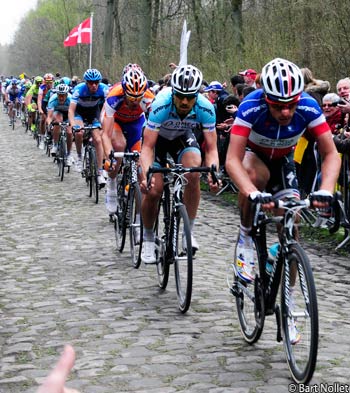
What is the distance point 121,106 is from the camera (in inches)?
397

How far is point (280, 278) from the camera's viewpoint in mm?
5164

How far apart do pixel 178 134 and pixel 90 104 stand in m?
7.37

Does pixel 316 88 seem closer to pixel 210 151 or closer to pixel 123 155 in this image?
pixel 123 155

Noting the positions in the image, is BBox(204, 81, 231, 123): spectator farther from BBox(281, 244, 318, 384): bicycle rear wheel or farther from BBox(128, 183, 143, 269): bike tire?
BBox(281, 244, 318, 384): bicycle rear wheel

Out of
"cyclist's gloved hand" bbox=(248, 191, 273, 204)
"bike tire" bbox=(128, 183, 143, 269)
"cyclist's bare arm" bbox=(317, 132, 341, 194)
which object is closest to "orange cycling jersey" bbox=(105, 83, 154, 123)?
"bike tire" bbox=(128, 183, 143, 269)

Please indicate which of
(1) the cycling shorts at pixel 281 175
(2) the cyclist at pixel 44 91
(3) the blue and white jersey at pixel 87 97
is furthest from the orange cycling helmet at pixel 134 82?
(2) the cyclist at pixel 44 91

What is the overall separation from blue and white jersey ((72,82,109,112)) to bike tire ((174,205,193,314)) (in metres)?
7.56

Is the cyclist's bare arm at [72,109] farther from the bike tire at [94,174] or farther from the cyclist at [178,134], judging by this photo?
the cyclist at [178,134]

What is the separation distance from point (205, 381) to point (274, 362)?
1.93ft

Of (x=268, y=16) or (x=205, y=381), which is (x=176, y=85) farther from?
(x=268, y=16)

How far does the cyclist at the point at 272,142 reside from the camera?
5.23m

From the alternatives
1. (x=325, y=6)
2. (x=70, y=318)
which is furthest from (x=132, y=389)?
(x=325, y=6)

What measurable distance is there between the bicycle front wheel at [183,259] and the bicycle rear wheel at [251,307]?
498 mm

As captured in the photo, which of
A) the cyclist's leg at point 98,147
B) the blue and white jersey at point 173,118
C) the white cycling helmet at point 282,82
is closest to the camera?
the white cycling helmet at point 282,82
